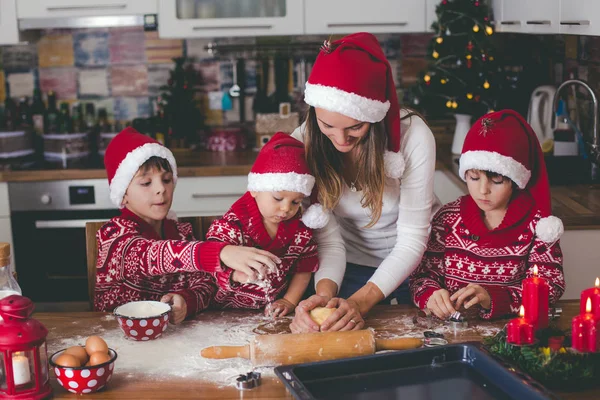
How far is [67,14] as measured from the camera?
10.6 ft

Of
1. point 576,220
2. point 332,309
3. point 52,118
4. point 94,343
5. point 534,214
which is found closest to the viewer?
point 94,343

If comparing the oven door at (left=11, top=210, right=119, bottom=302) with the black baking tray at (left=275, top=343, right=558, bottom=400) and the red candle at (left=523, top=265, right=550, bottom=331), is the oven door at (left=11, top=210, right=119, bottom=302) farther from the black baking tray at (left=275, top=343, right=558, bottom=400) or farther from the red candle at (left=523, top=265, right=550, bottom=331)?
the red candle at (left=523, top=265, right=550, bottom=331)

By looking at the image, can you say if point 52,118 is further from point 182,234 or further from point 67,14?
point 182,234

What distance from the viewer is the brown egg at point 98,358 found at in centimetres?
128

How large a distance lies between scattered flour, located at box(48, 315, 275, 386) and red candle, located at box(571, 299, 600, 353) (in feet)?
1.72

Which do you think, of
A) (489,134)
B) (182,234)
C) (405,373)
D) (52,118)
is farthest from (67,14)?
(405,373)

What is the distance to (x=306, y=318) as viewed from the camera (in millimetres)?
1542

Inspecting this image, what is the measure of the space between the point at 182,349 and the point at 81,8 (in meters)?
2.18

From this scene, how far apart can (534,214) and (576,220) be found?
0.53 metres

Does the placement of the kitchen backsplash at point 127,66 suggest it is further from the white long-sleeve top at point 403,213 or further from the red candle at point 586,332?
the red candle at point 586,332

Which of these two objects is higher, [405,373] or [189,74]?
[189,74]

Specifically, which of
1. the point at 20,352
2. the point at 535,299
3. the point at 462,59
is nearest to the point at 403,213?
the point at 535,299

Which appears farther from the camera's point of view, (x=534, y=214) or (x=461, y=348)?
(x=534, y=214)

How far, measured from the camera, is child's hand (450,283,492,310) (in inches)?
63.0
